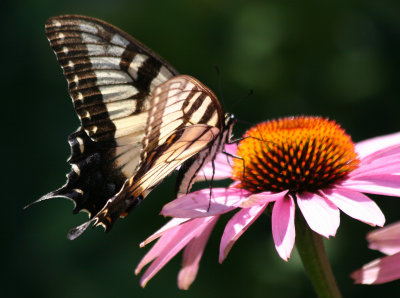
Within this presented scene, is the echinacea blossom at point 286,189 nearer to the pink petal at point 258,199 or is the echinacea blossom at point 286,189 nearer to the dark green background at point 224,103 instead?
the pink petal at point 258,199

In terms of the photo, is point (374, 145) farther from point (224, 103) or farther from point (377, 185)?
point (224, 103)

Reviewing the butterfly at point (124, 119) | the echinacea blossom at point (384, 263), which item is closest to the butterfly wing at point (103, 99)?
the butterfly at point (124, 119)

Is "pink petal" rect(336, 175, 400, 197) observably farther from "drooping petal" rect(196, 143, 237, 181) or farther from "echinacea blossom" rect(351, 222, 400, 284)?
"drooping petal" rect(196, 143, 237, 181)

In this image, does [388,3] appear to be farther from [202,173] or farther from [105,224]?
[105,224]

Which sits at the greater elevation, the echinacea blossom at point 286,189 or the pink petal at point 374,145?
the echinacea blossom at point 286,189

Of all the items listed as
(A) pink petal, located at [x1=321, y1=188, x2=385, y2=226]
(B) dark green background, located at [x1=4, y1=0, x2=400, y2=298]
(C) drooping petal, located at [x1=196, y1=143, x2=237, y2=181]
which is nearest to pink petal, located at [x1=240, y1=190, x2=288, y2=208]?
(A) pink petal, located at [x1=321, y1=188, x2=385, y2=226]

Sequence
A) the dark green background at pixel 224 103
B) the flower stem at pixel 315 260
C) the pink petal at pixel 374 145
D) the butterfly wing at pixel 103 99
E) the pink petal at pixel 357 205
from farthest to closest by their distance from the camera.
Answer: the dark green background at pixel 224 103 < the pink petal at pixel 374 145 < the butterfly wing at pixel 103 99 < the flower stem at pixel 315 260 < the pink petal at pixel 357 205
